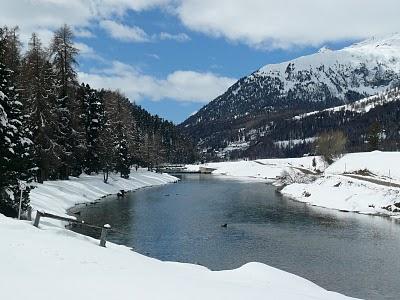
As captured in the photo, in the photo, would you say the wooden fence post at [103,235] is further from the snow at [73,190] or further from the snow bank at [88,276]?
the snow at [73,190]

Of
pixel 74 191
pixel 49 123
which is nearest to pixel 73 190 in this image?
pixel 74 191

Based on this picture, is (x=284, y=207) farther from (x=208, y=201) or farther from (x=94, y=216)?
(x=94, y=216)

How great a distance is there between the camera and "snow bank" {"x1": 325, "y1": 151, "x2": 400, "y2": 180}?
8919 centimetres

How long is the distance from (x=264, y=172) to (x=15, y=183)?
14176 cm

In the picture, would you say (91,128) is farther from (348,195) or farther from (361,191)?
(361,191)

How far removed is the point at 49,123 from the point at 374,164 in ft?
212

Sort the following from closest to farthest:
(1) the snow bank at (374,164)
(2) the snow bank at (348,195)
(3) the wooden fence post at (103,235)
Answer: (3) the wooden fence post at (103,235)
(2) the snow bank at (348,195)
(1) the snow bank at (374,164)

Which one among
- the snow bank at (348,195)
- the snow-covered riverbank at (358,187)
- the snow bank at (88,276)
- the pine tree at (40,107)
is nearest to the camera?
the snow bank at (88,276)

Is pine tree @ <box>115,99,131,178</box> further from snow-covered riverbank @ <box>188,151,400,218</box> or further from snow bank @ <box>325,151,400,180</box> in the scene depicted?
snow bank @ <box>325,151,400,180</box>

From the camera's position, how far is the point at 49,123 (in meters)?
57.9

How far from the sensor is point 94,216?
48.5 m

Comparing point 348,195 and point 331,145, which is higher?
point 331,145

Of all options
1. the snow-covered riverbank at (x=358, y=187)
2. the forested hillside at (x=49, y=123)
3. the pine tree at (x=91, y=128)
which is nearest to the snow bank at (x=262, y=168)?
the snow-covered riverbank at (x=358, y=187)

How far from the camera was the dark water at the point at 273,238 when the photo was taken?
3005cm
